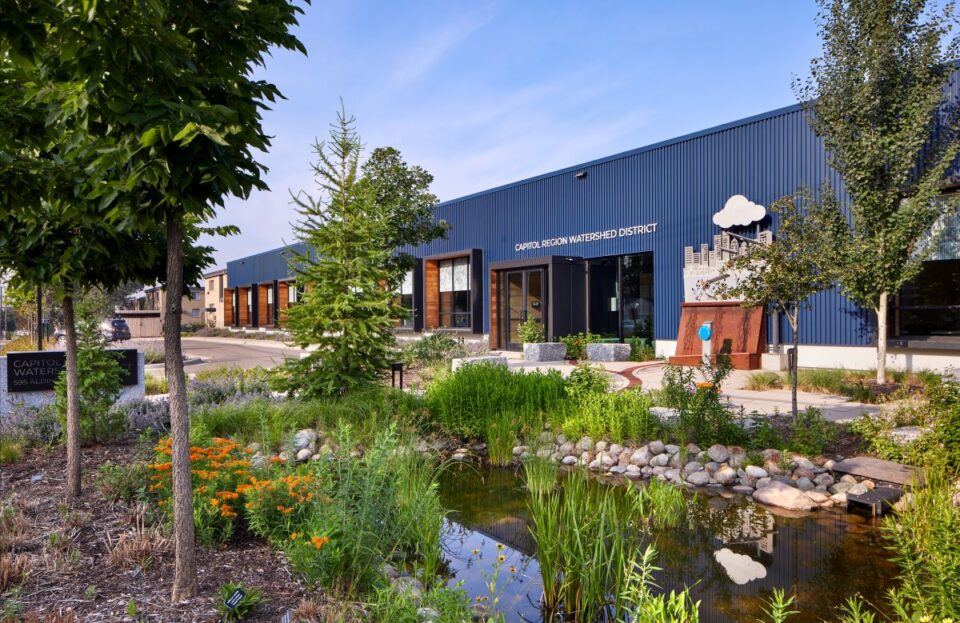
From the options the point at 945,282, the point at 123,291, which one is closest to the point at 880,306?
the point at 945,282

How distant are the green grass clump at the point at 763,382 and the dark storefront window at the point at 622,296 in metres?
7.03

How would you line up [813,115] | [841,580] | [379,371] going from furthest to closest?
[813,115] < [379,371] < [841,580]

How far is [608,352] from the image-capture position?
18.5 m

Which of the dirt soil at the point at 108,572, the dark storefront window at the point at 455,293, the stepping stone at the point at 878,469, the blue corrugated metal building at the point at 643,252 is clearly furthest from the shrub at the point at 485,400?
the dark storefront window at the point at 455,293

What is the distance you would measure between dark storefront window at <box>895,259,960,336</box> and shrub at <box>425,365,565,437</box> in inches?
382

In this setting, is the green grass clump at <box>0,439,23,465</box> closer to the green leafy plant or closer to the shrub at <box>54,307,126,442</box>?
the shrub at <box>54,307,126,442</box>

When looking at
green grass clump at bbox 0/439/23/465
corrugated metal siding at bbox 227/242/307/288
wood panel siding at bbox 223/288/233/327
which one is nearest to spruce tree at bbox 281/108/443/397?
green grass clump at bbox 0/439/23/465

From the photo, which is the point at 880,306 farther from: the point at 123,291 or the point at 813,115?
the point at 123,291

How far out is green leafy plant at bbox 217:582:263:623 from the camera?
9.82 ft

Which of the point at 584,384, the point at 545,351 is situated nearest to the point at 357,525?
the point at 584,384

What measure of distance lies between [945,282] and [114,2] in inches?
621

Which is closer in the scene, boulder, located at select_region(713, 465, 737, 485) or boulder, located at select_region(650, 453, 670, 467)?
boulder, located at select_region(713, 465, 737, 485)

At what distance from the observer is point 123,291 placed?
45.1 meters

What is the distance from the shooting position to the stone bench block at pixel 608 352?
1847 cm
